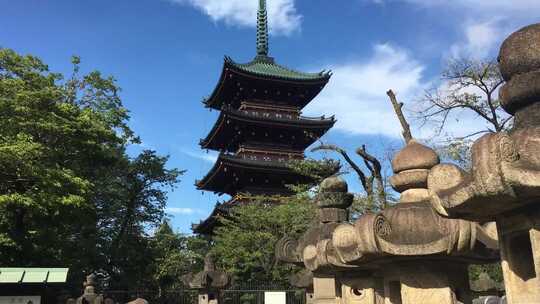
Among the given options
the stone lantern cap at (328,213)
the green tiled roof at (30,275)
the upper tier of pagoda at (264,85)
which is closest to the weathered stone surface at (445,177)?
the stone lantern cap at (328,213)

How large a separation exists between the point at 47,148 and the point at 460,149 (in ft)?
46.3

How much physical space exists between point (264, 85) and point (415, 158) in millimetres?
27708

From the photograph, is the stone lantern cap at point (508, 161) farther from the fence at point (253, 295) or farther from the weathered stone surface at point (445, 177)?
the fence at point (253, 295)

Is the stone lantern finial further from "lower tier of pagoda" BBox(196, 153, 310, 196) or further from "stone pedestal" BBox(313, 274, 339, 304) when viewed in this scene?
"lower tier of pagoda" BBox(196, 153, 310, 196)

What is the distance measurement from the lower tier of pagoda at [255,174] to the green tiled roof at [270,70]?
5.33 m

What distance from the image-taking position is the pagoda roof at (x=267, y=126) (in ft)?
95.5

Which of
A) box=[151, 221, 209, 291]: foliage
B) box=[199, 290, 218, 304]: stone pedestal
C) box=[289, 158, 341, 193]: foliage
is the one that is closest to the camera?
box=[199, 290, 218, 304]: stone pedestal

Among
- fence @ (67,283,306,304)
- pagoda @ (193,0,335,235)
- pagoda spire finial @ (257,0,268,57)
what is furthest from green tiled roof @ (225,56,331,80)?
fence @ (67,283,306,304)

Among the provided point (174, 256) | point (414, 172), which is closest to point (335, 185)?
point (414, 172)

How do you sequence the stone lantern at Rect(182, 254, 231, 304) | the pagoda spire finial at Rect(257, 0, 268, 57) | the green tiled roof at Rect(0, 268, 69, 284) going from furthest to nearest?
the pagoda spire finial at Rect(257, 0, 268, 57), the green tiled roof at Rect(0, 268, 69, 284), the stone lantern at Rect(182, 254, 231, 304)

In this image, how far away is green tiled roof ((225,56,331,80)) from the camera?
102 feet

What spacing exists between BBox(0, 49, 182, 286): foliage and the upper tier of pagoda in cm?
791

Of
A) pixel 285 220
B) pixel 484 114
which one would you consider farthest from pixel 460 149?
pixel 285 220

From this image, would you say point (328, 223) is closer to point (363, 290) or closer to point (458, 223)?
point (363, 290)
